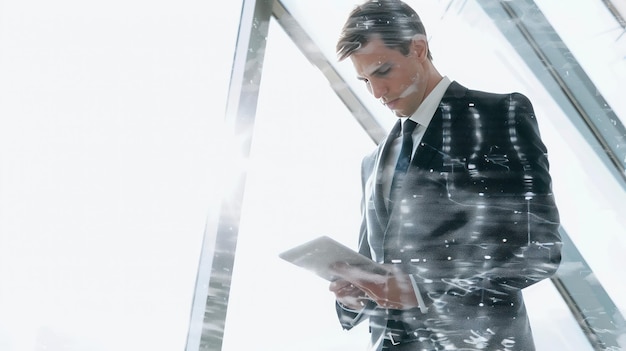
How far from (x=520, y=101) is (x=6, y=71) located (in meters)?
0.99

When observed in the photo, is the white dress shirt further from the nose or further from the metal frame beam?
the metal frame beam

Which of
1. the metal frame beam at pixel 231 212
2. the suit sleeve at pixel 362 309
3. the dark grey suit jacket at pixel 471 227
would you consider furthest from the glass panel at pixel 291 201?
the dark grey suit jacket at pixel 471 227

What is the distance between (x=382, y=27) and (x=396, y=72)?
7 cm

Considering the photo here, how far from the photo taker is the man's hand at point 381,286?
0.82m

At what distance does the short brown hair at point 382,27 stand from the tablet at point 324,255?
337mm

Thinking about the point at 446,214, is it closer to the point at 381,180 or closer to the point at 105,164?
the point at 381,180

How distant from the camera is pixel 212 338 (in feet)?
4.25

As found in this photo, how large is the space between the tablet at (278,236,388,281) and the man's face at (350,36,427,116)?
27 centimetres

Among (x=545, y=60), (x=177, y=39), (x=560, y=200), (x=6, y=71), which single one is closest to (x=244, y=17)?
(x=177, y=39)

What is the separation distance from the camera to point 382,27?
0.97 meters

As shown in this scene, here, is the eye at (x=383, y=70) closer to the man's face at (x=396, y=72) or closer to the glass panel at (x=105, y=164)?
the man's face at (x=396, y=72)

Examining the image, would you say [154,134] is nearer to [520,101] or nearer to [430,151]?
[430,151]

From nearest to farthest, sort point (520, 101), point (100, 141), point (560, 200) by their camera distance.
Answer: point (520, 101) → point (560, 200) → point (100, 141)

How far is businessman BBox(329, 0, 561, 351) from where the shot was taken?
2.78 feet
